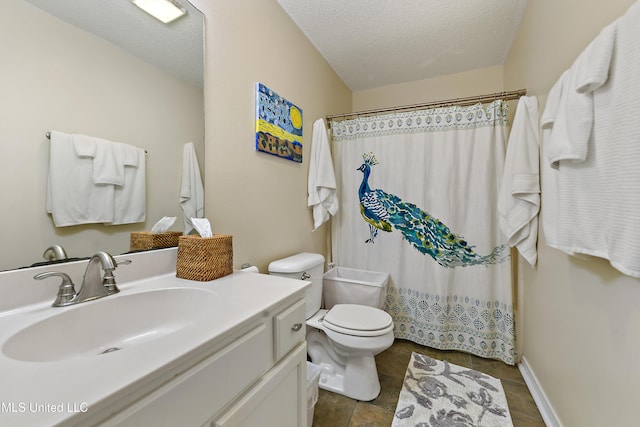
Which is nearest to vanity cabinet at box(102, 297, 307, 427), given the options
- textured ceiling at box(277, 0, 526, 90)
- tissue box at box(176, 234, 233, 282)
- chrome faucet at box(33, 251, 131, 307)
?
tissue box at box(176, 234, 233, 282)

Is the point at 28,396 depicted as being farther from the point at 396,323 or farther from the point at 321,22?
the point at 321,22

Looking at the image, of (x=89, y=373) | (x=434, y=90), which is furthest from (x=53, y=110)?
(x=434, y=90)

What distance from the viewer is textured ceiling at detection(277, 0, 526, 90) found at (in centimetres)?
166

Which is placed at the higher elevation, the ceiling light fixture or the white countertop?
the ceiling light fixture

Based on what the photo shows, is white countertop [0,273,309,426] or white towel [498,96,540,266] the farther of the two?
white towel [498,96,540,266]

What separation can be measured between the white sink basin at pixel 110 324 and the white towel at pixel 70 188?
28 cm

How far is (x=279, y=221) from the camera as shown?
171 cm

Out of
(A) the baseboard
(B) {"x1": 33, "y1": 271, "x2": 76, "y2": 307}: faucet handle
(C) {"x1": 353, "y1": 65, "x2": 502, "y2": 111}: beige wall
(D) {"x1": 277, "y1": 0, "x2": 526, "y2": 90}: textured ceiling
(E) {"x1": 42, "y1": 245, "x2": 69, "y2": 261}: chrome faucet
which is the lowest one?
(A) the baseboard

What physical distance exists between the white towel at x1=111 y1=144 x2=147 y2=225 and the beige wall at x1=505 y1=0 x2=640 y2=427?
1561 millimetres

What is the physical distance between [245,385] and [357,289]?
4.36 ft

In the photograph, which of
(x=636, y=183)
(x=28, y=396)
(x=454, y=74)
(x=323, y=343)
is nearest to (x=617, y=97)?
(x=636, y=183)

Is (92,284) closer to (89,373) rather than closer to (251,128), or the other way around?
(89,373)

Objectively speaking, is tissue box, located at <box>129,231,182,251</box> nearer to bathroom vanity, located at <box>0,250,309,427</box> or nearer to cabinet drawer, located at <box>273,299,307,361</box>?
bathroom vanity, located at <box>0,250,309,427</box>

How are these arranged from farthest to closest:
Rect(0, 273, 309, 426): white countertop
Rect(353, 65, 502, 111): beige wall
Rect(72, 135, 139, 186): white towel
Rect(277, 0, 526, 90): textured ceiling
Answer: Rect(353, 65, 502, 111): beige wall, Rect(277, 0, 526, 90): textured ceiling, Rect(72, 135, 139, 186): white towel, Rect(0, 273, 309, 426): white countertop
